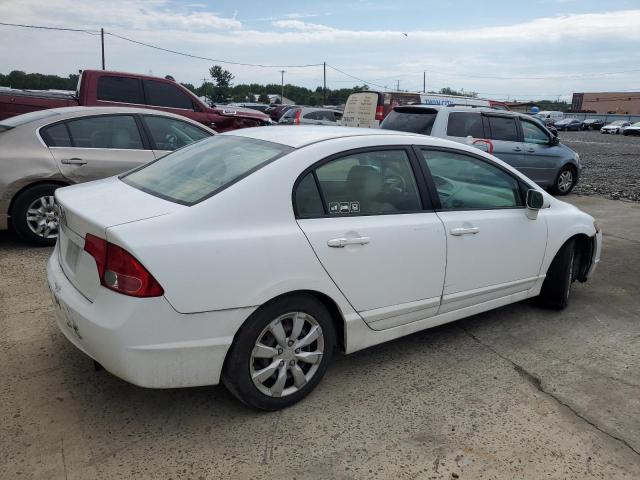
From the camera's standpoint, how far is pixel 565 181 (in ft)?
36.0

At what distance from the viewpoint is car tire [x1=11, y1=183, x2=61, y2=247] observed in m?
5.46

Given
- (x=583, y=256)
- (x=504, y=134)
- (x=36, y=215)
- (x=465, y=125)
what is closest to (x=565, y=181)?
(x=504, y=134)

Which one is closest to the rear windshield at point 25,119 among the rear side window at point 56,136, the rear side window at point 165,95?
the rear side window at point 56,136

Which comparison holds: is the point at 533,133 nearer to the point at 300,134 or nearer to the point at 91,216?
the point at 300,134

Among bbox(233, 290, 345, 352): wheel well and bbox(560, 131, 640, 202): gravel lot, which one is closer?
bbox(233, 290, 345, 352): wheel well

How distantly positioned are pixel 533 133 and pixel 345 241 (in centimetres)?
851

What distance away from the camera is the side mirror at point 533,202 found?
398 centimetres

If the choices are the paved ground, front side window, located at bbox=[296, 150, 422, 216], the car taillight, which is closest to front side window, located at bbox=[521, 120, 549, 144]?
the paved ground

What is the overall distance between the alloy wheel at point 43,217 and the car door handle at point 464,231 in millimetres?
4175

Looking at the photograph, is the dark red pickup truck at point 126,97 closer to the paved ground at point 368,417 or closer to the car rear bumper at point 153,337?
the paved ground at point 368,417

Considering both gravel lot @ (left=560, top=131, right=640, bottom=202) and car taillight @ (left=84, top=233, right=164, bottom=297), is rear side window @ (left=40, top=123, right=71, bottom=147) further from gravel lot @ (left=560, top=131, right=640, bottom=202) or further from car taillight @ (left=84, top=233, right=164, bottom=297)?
gravel lot @ (left=560, top=131, right=640, bottom=202)

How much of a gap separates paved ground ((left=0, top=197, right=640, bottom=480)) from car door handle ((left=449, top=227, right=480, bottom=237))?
86 centimetres

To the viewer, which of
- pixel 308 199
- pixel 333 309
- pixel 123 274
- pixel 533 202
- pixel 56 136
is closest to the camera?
pixel 123 274

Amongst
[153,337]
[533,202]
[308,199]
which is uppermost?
[308,199]
